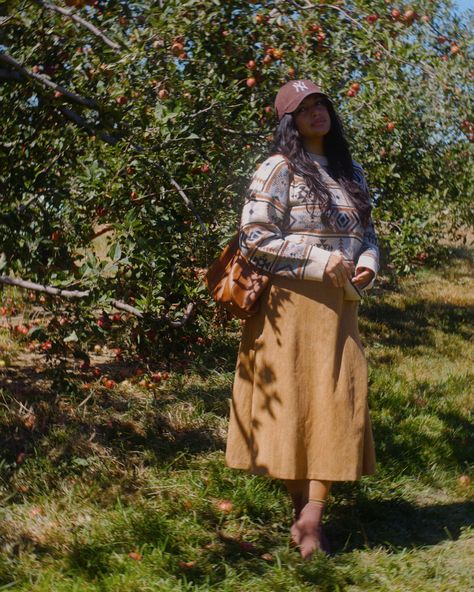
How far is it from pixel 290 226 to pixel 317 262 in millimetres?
176

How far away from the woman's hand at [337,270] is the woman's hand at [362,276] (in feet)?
0.35

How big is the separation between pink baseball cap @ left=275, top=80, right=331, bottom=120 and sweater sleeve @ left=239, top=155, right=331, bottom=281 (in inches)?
8.1

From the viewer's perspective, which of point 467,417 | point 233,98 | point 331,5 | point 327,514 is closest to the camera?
point 327,514

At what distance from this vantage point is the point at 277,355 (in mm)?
3193

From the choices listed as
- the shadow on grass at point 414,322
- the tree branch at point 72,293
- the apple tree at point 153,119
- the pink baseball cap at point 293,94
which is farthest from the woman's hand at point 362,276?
the shadow on grass at point 414,322

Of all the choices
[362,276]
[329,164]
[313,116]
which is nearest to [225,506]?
[362,276]

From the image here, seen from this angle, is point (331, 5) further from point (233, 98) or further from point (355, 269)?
point (355, 269)

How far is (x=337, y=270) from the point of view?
10.2 ft

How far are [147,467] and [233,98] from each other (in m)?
1.84

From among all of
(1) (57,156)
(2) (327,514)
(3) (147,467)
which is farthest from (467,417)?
(1) (57,156)

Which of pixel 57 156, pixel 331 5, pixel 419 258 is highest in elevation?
pixel 331 5

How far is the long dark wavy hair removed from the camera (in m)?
3.15

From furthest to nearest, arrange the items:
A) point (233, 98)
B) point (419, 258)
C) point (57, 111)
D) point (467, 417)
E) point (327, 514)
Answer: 1. point (419, 258)
2. point (467, 417)
3. point (233, 98)
4. point (57, 111)
5. point (327, 514)

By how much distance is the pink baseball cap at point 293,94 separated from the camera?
316cm
